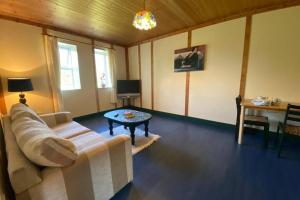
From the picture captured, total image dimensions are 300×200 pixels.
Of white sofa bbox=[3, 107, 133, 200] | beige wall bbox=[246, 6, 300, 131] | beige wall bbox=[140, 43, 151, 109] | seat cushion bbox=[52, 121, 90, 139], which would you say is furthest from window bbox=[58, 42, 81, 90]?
beige wall bbox=[246, 6, 300, 131]

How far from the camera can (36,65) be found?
3.24 meters

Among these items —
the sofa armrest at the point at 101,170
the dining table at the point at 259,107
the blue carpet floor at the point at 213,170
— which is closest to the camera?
the sofa armrest at the point at 101,170

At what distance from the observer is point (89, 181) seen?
3.93 feet

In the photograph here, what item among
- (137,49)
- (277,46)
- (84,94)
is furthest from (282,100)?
(84,94)

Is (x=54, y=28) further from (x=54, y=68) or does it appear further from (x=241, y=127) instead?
(x=241, y=127)

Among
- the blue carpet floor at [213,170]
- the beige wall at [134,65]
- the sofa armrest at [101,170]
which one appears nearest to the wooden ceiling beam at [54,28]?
the beige wall at [134,65]

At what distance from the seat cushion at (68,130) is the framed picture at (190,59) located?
9.50 ft

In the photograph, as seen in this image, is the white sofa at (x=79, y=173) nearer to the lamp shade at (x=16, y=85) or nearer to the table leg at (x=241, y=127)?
the lamp shade at (x=16, y=85)

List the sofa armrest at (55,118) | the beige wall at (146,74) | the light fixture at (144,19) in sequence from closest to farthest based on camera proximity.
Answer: the light fixture at (144,19)
the sofa armrest at (55,118)
the beige wall at (146,74)

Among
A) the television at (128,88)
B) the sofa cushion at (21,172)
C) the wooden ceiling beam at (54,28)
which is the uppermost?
the wooden ceiling beam at (54,28)

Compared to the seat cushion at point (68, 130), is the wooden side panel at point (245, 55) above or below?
above

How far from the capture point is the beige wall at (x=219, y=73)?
302cm

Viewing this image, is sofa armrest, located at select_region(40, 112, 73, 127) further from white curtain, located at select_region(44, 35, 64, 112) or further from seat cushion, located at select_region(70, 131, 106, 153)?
white curtain, located at select_region(44, 35, 64, 112)

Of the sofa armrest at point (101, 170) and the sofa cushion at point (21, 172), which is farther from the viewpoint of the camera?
the sofa armrest at point (101, 170)
